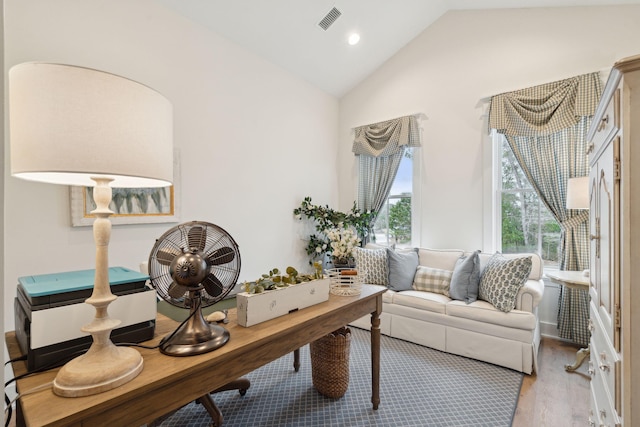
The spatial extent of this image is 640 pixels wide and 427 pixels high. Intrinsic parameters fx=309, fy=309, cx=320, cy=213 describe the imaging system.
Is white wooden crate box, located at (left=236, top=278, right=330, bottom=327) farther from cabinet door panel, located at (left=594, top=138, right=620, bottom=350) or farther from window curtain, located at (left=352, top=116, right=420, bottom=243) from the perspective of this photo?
window curtain, located at (left=352, top=116, right=420, bottom=243)

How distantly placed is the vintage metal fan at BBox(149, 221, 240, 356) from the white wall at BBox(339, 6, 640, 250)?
3.16 metres

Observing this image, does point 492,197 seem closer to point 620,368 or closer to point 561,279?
point 561,279

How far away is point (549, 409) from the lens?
6.66 ft

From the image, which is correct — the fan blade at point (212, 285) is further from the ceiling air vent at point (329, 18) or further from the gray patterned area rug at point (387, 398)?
the ceiling air vent at point (329, 18)

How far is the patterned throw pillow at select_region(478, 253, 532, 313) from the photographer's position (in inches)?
102

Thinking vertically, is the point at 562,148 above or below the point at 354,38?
below

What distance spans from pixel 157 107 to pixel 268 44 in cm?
299

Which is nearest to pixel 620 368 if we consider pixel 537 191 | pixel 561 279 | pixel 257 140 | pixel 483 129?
pixel 561 279

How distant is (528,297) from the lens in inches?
101

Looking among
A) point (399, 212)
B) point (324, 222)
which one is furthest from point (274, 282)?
point (399, 212)

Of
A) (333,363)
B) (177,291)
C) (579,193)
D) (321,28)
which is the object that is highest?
(321,28)

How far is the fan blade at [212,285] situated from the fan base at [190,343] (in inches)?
5.1

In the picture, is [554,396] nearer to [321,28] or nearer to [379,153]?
[379,153]

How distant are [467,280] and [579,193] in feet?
3.81
